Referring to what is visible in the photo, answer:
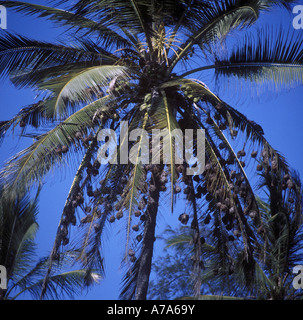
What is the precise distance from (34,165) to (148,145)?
1511 millimetres

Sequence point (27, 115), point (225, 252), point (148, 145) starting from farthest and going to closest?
point (27, 115), point (225, 252), point (148, 145)

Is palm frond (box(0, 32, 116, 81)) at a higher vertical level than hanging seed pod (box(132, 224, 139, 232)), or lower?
higher

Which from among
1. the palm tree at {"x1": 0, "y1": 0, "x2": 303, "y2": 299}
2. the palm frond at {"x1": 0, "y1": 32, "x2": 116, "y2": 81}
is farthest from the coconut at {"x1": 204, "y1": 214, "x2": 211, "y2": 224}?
the palm frond at {"x1": 0, "y1": 32, "x2": 116, "y2": 81}

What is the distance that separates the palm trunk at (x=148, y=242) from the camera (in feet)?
24.3

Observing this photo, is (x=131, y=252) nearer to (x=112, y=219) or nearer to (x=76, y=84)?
(x=112, y=219)

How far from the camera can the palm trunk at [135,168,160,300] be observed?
24.3ft

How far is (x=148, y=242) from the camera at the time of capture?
7684 millimetres

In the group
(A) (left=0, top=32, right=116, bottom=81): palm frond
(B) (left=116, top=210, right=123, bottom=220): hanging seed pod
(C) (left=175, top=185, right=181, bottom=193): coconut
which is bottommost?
(B) (left=116, top=210, right=123, bottom=220): hanging seed pod

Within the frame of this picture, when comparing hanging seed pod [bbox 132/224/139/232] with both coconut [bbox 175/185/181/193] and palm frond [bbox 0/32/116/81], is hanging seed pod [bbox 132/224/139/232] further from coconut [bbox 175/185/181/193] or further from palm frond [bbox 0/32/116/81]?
palm frond [bbox 0/32/116/81]

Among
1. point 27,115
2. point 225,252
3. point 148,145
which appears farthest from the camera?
point 27,115

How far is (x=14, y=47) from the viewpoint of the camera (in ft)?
25.8
